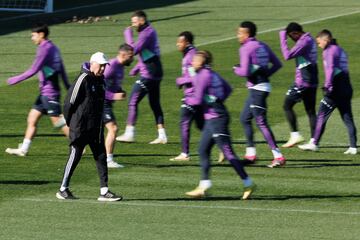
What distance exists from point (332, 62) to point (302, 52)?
0.70 metres

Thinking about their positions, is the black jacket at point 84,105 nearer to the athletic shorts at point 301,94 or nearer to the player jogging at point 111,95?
the player jogging at point 111,95

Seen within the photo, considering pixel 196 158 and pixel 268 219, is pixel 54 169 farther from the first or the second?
pixel 268 219

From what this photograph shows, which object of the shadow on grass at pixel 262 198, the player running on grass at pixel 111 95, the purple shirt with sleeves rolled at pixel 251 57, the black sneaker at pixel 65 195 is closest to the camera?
the black sneaker at pixel 65 195

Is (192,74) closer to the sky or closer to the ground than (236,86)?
closer to the sky

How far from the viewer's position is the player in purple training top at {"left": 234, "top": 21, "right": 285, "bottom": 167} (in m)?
18.3

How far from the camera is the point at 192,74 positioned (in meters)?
18.8

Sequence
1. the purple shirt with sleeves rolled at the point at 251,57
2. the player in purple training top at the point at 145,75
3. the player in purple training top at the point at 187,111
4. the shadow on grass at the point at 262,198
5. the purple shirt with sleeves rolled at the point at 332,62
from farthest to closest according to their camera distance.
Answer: the player in purple training top at the point at 145,75, the purple shirt with sleeves rolled at the point at 332,62, the player in purple training top at the point at 187,111, the purple shirt with sleeves rolled at the point at 251,57, the shadow on grass at the point at 262,198

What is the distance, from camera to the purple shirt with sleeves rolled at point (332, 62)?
779 inches

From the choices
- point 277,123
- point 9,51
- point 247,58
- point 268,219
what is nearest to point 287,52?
point 247,58

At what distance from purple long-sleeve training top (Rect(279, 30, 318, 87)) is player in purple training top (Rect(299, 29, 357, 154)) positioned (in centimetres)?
22

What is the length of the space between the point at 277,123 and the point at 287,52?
341 centimetres

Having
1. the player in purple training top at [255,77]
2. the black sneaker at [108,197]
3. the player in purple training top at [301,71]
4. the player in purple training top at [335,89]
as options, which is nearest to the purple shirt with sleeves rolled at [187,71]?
the player in purple training top at [255,77]

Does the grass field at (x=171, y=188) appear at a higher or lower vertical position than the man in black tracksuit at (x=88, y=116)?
lower

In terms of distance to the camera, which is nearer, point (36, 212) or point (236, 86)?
point (36, 212)
